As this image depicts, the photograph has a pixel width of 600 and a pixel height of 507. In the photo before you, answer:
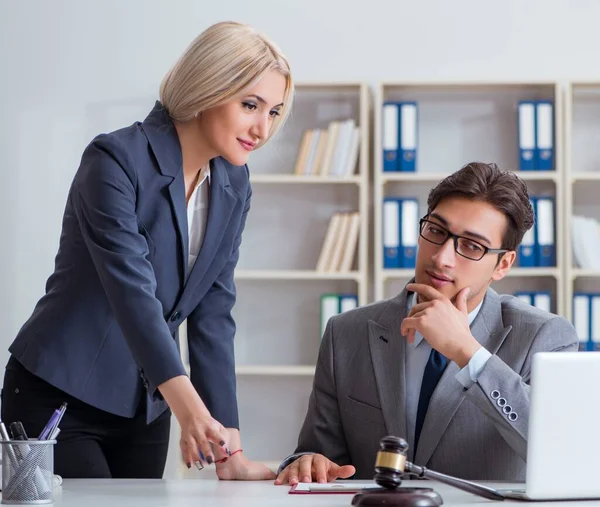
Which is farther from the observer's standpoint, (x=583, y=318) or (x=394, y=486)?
(x=583, y=318)

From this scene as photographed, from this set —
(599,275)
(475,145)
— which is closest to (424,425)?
(599,275)

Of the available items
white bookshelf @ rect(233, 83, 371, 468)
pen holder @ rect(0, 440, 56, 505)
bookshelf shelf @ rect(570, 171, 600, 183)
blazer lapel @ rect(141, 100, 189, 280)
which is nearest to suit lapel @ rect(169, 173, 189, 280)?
blazer lapel @ rect(141, 100, 189, 280)

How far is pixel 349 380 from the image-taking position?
2.07m

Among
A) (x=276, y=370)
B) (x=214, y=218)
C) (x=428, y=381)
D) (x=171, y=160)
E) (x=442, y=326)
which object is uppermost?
Result: (x=171, y=160)

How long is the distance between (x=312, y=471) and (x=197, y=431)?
31 centimetres

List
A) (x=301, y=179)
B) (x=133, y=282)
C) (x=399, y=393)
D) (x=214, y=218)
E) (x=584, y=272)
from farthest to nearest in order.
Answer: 1. (x=301, y=179)
2. (x=584, y=272)
3. (x=399, y=393)
4. (x=214, y=218)
5. (x=133, y=282)

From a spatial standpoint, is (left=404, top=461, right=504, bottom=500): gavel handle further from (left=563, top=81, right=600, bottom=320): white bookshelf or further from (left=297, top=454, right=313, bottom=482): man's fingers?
(left=563, top=81, right=600, bottom=320): white bookshelf

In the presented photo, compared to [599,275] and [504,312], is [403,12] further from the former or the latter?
[504,312]

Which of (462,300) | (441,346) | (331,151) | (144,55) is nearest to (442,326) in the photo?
(441,346)

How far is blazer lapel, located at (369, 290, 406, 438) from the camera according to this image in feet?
6.45

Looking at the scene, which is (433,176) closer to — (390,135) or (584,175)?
(390,135)

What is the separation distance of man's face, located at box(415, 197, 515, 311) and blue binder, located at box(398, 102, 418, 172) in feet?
7.00

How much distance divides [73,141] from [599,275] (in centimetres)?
251

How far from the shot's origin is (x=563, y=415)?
1.36 meters
